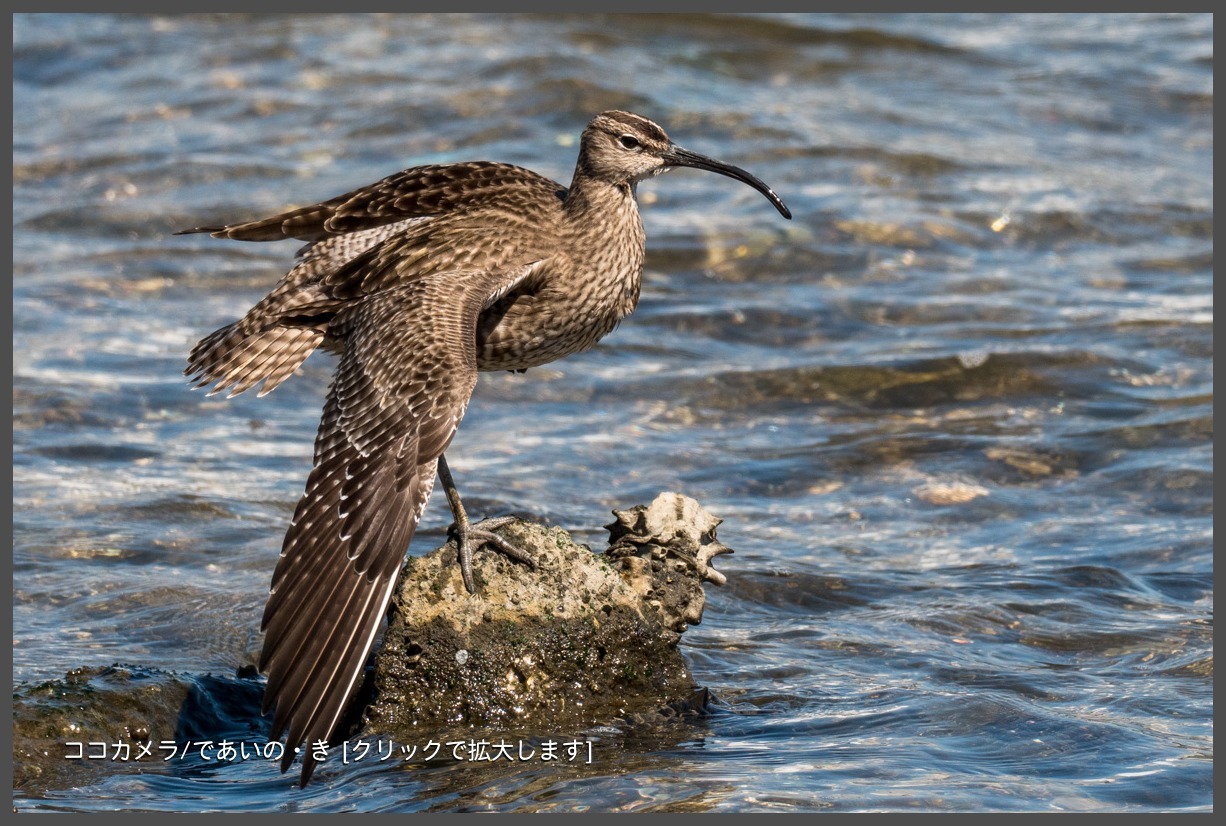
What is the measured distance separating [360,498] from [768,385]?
183 inches

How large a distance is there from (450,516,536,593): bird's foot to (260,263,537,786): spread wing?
1.53ft

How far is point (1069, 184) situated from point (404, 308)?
26.5 feet

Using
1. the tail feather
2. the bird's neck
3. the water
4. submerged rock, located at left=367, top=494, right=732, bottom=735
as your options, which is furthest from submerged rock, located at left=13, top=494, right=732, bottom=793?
the bird's neck

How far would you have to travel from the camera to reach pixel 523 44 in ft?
49.0

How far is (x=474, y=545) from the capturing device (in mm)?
5660

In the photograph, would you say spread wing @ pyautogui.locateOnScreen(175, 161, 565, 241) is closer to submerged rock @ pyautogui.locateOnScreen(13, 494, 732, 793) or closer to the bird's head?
the bird's head

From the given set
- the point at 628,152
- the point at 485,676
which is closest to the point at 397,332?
the point at 485,676

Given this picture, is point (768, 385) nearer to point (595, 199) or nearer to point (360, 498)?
point (595, 199)

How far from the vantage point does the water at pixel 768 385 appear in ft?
18.9

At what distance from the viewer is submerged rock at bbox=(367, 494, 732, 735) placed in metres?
5.54

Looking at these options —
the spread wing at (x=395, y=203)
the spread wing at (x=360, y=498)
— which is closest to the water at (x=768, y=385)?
the spread wing at (x=360, y=498)

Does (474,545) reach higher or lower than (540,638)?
higher

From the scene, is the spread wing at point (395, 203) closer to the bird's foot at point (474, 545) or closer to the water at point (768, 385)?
the bird's foot at point (474, 545)

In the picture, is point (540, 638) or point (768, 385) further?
point (768, 385)
